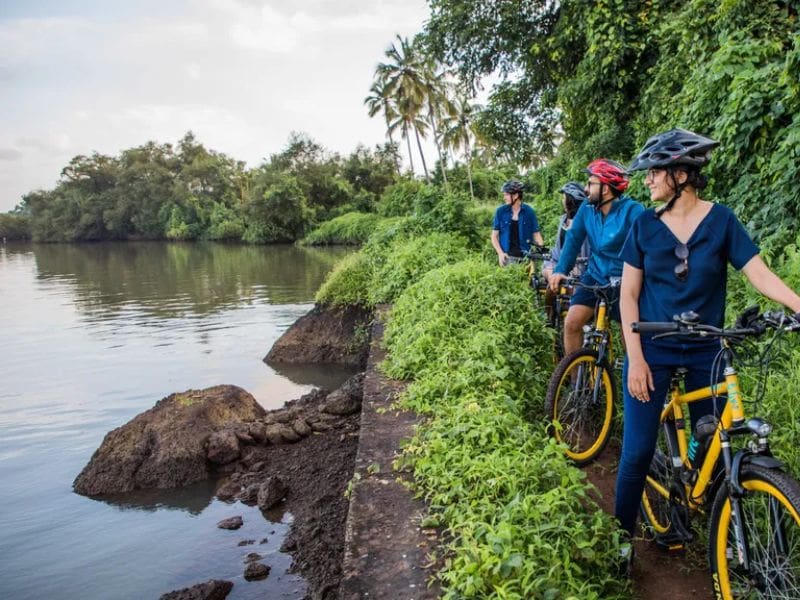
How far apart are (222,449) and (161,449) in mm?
888

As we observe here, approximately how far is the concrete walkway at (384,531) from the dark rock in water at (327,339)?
7.62 meters

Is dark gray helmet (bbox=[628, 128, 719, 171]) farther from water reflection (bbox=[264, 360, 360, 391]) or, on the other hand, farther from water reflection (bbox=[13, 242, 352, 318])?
water reflection (bbox=[13, 242, 352, 318])

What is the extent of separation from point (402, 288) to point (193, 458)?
4.20 meters

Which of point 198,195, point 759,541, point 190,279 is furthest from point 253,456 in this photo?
point 198,195

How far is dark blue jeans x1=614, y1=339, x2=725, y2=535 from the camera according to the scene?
2639 millimetres

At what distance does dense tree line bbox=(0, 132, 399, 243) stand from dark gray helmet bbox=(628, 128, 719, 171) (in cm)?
5344

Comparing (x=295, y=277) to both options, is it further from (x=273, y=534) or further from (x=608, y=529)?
(x=608, y=529)

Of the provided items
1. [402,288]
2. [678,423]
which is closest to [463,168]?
[402,288]

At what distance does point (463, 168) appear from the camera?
44281 mm

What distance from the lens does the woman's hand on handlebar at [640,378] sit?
8.68 ft

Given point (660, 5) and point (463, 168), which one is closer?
point (660, 5)

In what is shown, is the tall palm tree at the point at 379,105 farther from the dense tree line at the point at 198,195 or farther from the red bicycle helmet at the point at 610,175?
the red bicycle helmet at the point at 610,175

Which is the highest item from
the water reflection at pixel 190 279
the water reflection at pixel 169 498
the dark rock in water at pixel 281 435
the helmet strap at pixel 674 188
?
the helmet strap at pixel 674 188

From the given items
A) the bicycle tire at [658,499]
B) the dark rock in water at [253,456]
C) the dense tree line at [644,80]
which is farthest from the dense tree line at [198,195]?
the bicycle tire at [658,499]
